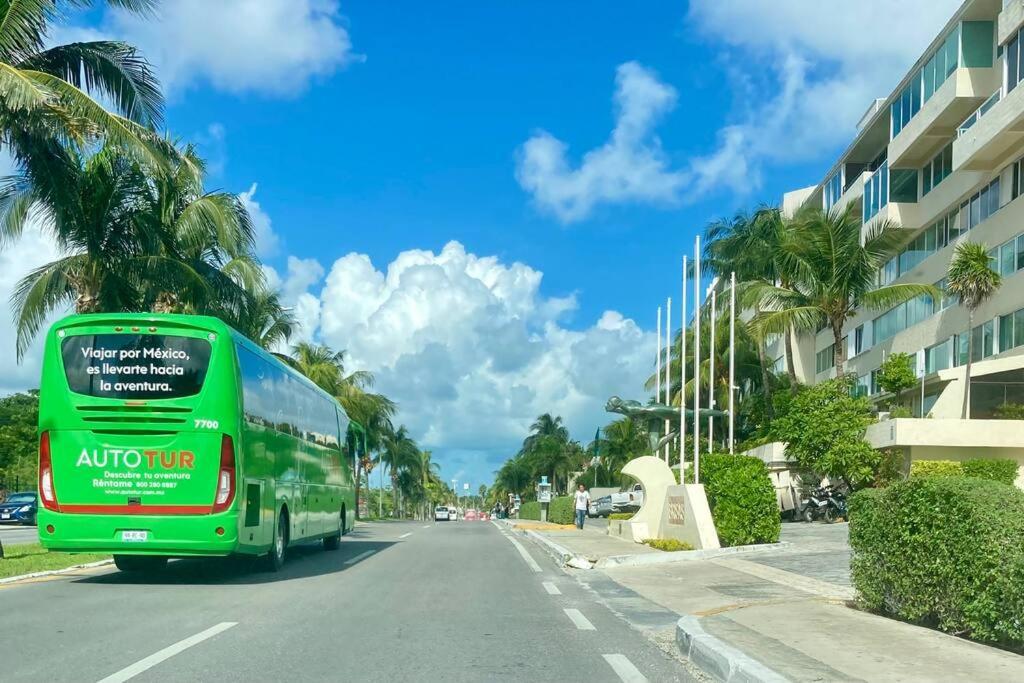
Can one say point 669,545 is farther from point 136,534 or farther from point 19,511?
point 19,511

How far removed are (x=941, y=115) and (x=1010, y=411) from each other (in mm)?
10613

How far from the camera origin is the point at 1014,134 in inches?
1223

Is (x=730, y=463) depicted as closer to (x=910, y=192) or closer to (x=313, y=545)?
(x=313, y=545)

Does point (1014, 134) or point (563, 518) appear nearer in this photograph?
point (1014, 134)

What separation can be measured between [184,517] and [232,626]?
4.31m

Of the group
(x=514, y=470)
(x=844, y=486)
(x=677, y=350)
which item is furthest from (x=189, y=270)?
(x=514, y=470)

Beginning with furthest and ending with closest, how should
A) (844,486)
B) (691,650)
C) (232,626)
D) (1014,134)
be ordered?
(844,486) < (1014,134) < (232,626) < (691,650)

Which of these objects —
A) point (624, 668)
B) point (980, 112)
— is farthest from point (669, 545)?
point (980, 112)

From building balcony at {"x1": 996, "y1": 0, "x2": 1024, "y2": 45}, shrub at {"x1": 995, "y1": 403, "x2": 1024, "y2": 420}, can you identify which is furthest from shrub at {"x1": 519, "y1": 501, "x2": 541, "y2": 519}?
building balcony at {"x1": 996, "y1": 0, "x2": 1024, "y2": 45}

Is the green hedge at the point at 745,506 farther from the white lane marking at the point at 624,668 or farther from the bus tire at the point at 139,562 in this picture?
the white lane marking at the point at 624,668

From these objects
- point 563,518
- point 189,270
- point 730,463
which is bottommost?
point 563,518

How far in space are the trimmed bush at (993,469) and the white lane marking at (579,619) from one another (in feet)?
71.3

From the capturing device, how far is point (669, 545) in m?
22.1

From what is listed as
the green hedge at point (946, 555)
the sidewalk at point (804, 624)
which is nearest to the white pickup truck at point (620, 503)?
the sidewalk at point (804, 624)
